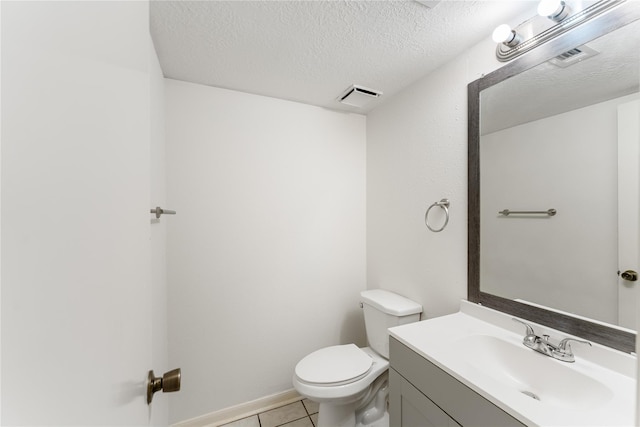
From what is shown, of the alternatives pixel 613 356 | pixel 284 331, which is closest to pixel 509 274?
pixel 613 356

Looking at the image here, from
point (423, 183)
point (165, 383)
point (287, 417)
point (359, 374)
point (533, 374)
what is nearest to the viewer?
point (165, 383)

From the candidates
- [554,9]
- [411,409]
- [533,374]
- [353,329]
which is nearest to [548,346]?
[533,374]

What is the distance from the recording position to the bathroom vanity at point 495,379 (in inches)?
27.5

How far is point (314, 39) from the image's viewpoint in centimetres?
125

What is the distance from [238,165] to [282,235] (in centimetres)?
59

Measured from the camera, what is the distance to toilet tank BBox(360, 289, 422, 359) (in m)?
1.53

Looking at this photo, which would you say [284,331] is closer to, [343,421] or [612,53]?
[343,421]

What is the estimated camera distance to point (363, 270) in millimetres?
2141

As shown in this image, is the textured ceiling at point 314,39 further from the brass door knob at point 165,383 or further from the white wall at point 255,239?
the brass door knob at point 165,383

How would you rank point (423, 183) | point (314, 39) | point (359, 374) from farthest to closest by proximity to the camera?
point (423, 183) < point (359, 374) < point (314, 39)

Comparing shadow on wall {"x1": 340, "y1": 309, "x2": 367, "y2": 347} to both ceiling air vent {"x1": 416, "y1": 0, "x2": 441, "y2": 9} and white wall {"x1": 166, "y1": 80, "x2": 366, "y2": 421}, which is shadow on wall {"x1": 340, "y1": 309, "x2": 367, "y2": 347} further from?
ceiling air vent {"x1": 416, "y1": 0, "x2": 441, "y2": 9}

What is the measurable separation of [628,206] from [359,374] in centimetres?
135

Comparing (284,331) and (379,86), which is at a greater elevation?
(379,86)

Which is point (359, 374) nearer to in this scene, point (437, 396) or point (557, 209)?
point (437, 396)
